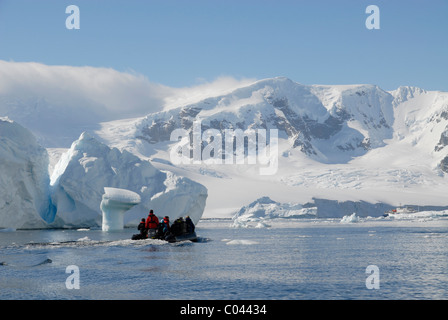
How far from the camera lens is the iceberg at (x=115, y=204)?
45156mm

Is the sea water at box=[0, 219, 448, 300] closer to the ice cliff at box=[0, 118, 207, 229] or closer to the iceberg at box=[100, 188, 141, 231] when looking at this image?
the iceberg at box=[100, 188, 141, 231]

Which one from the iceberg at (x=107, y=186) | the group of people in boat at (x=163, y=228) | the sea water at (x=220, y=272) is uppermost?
the iceberg at (x=107, y=186)

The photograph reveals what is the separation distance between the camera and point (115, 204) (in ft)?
151

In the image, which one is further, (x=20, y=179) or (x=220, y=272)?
(x=20, y=179)

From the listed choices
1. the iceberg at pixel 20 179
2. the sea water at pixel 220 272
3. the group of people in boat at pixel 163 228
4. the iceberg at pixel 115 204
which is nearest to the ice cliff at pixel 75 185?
the iceberg at pixel 20 179

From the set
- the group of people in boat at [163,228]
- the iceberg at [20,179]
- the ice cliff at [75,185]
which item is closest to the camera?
the group of people in boat at [163,228]

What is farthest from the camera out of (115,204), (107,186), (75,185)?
(107,186)

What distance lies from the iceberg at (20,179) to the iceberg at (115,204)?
6.78m

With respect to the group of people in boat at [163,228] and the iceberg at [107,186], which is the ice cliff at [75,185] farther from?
the group of people in boat at [163,228]

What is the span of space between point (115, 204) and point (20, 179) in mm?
8721

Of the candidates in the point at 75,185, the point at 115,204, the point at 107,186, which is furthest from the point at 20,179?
the point at 107,186

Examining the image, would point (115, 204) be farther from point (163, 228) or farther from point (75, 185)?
point (163, 228)
